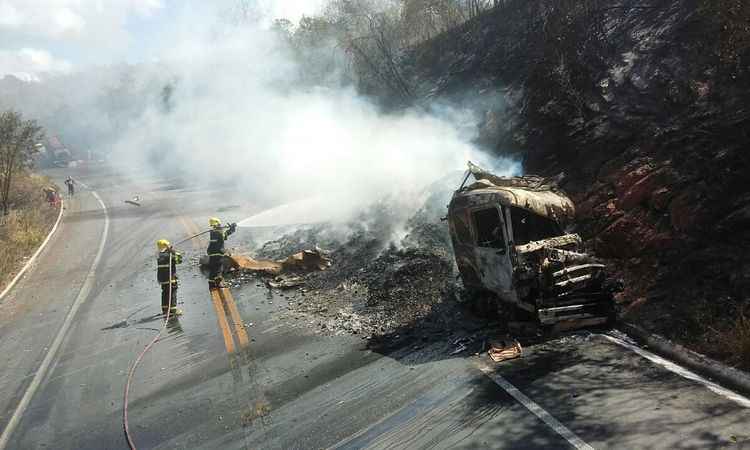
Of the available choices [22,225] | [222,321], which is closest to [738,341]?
[222,321]

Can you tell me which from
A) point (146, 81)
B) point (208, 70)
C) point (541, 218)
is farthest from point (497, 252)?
point (146, 81)

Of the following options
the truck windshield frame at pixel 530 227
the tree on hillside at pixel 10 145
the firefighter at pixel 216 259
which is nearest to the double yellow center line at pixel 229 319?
the firefighter at pixel 216 259

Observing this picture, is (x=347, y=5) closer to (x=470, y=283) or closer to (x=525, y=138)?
(x=525, y=138)

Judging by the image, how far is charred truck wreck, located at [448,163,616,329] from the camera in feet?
22.6

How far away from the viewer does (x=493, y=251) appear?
296 inches

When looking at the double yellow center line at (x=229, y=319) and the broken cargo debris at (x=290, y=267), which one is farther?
the broken cargo debris at (x=290, y=267)

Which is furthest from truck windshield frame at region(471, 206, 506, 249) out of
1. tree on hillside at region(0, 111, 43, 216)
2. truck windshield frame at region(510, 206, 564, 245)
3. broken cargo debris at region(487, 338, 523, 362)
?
tree on hillside at region(0, 111, 43, 216)

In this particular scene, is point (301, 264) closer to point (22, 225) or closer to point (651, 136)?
point (651, 136)

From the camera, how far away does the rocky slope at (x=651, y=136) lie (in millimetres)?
7109

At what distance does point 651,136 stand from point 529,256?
17.3 ft

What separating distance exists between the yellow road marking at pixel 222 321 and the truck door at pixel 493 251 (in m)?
3.90

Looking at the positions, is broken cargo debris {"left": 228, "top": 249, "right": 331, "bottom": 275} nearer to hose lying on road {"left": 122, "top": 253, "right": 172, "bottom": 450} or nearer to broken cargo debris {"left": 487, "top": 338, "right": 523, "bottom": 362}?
hose lying on road {"left": 122, "top": 253, "right": 172, "bottom": 450}

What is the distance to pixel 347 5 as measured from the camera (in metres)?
27.9

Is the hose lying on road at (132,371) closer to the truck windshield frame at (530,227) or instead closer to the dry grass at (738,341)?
the truck windshield frame at (530,227)
